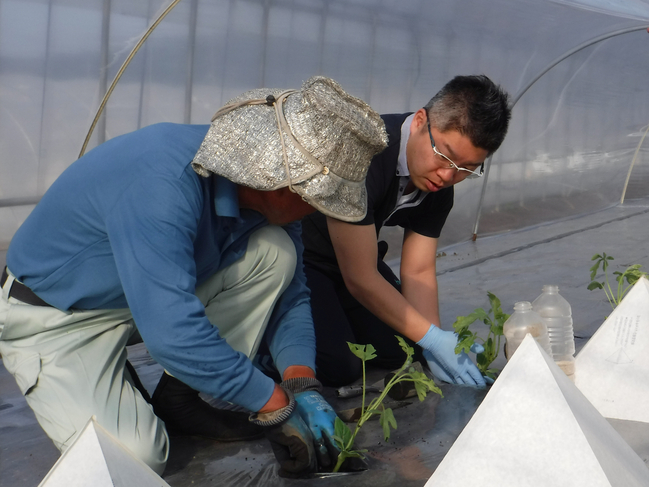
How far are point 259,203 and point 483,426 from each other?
791 millimetres

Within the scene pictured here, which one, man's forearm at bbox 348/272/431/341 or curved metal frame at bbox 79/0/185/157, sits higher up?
curved metal frame at bbox 79/0/185/157

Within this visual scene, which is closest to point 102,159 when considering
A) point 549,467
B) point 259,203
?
point 259,203

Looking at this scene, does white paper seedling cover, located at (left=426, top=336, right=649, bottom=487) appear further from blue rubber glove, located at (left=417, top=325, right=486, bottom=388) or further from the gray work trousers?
blue rubber glove, located at (left=417, top=325, right=486, bottom=388)

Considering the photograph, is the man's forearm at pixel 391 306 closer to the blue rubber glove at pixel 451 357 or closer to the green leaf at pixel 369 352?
the blue rubber glove at pixel 451 357

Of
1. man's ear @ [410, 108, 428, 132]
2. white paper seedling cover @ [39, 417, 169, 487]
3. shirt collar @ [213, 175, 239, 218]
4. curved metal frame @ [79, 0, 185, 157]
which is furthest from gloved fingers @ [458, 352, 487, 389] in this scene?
curved metal frame @ [79, 0, 185, 157]

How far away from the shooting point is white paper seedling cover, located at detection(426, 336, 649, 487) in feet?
3.40

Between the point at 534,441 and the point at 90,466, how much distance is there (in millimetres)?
703

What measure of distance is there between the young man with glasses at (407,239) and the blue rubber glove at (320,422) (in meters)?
0.47

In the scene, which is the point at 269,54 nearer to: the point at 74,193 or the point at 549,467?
the point at 74,193

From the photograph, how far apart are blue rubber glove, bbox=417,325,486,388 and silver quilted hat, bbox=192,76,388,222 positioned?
2.58ft

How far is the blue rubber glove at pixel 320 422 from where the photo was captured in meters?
1.65

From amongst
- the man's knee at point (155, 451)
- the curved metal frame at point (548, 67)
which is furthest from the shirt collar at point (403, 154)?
the curved metal frame at point (548, 67)

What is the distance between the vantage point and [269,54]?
322cm

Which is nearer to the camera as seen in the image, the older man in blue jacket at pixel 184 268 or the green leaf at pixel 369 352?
the older man in blue jacket at pixel 184 268
